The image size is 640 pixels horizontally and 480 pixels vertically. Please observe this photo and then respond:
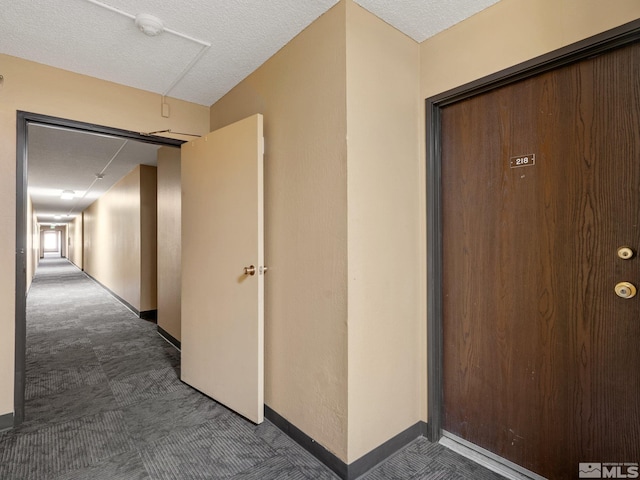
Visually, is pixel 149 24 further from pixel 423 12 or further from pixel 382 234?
pixel 382 234

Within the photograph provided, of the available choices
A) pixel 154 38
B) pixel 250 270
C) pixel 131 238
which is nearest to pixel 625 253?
pixel 250 270

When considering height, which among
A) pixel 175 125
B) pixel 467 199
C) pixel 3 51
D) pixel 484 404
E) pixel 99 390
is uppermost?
pixel 3 51

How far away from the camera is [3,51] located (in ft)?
6.46

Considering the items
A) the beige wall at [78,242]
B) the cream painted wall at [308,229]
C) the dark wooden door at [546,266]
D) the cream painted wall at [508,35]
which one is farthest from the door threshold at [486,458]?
the beige wall at [78,242]

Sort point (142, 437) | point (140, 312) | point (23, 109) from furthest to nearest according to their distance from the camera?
point (140, 312) → point (23, 109) → point (142, 437)

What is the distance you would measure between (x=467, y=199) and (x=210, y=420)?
2089mm

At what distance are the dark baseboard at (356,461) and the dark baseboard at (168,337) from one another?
6.46 ft

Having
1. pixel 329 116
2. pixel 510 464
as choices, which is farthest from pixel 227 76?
pixel 510 464

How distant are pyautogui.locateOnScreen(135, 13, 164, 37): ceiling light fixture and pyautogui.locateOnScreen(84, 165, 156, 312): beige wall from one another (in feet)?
11.6

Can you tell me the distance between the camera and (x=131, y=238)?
5266mm

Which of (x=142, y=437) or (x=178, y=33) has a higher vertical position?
(x=178, y=33)

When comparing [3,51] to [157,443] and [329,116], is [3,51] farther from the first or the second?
[157,443]

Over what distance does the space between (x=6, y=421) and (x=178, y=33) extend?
2547mm

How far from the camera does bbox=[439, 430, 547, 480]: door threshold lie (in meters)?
1.58
